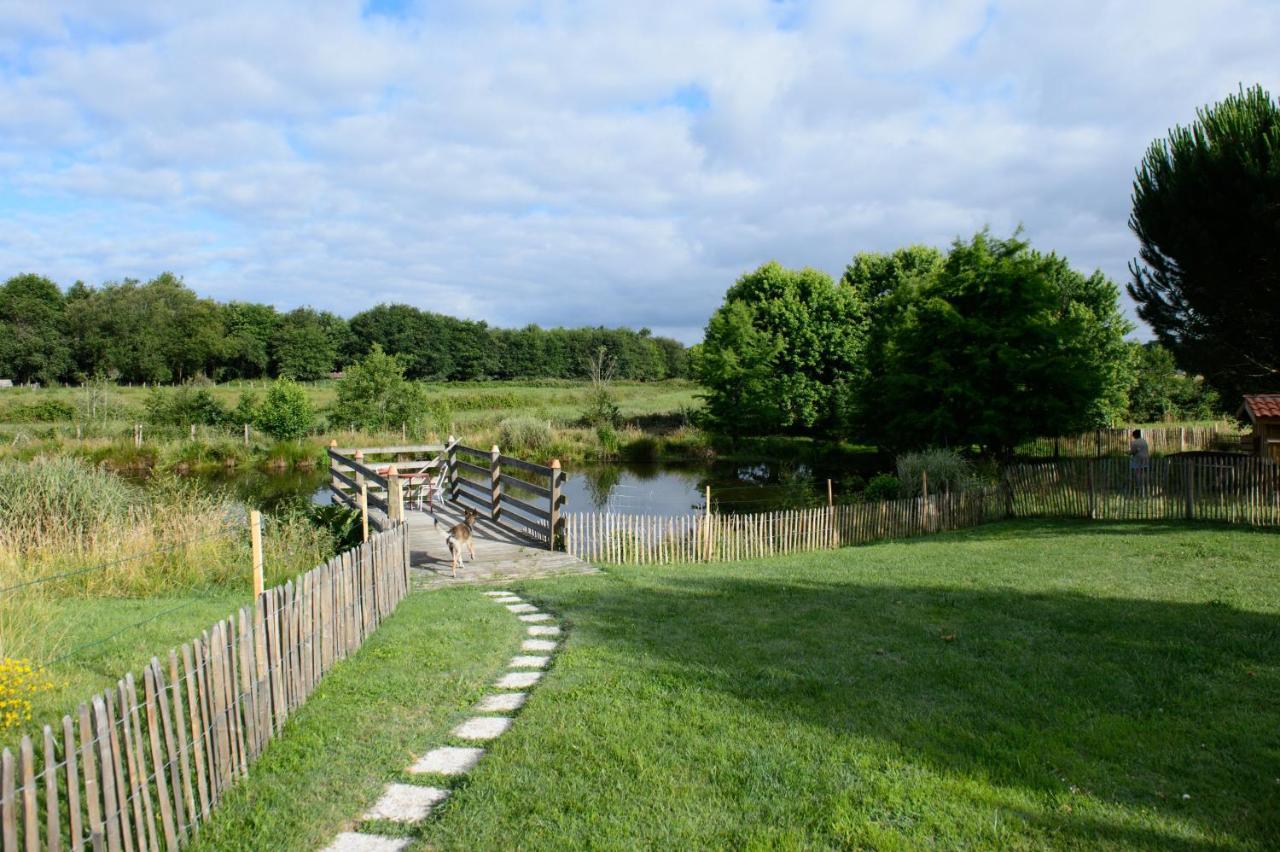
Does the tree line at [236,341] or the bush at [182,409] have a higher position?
the tree line at [236,341]

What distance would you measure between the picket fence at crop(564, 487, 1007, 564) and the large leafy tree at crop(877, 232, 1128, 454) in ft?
20.6

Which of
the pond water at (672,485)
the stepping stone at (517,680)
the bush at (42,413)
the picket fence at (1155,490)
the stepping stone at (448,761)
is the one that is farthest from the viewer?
the bush at (42,413)

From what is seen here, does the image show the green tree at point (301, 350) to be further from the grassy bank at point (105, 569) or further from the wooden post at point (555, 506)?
the wooden post at point (555, 506)

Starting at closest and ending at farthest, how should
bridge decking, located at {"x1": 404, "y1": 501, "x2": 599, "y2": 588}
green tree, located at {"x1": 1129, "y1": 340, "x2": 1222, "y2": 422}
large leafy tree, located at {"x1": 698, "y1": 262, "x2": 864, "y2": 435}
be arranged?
bridge decking, located at {"x1": 404, "y1": 501, "x2": 599, "y2": 588}, large leafy tree, located at {"x1": 698, "y1": 262, "x2": 864, "y2": 435}, green tree, located at {"x1": 1129, "y1": 340, "x2": 1222, "y2": 422}

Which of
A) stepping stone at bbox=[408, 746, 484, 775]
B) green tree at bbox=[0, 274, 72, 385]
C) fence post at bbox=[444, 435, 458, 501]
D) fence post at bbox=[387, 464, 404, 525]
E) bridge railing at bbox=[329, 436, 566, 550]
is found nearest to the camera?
stepping stone at bbox=[408, 746, 484, 775]

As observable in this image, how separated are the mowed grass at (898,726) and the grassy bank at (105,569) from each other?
11.0ft

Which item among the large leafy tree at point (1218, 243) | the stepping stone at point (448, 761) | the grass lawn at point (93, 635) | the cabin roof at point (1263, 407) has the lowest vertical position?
the stepping stone at point (448, 761)

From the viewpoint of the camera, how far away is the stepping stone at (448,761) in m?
4.43

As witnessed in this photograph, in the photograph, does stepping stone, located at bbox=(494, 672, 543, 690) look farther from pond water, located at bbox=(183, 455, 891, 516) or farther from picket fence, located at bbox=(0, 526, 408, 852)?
pond water, located at bbox=(183, 455, 891, 516)

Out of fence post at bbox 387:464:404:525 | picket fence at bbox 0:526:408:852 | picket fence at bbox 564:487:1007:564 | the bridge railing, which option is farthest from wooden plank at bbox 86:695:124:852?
picket fence at bbox 564:487:1007:564

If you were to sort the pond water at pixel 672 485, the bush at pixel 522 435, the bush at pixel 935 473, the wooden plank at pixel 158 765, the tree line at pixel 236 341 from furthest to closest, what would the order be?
the tree line at pixel 236 341
the bush at pixel 522 435
the pond water at pixel 672 485
the bush at pixel 935 473
the wooden plank at pixel 158 765

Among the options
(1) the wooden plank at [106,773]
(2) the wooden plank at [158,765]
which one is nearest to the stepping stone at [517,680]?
(2) the wooden plank at [158,765]

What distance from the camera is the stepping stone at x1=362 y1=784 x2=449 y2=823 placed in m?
3.91

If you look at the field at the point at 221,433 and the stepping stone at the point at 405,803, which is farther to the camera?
the field at the point at 221,433
